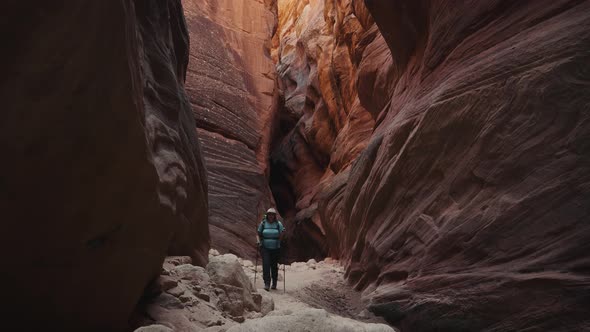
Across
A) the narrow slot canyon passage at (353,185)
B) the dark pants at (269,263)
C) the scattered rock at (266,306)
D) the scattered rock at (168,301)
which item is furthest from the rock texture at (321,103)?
the scattered rock at (168,301)

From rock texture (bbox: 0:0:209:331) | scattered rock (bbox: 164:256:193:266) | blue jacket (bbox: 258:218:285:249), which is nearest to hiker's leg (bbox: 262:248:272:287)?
blue jacket (bbox: 258:218:285:249)

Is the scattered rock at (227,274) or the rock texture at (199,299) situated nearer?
the rock texture at (199,299)

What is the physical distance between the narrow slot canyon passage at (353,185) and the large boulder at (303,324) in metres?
0.02

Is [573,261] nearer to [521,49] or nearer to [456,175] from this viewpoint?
[456,175]

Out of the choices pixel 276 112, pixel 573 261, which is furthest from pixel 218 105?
pixel 573 261

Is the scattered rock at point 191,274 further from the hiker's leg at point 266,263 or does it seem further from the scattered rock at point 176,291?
the hiker's leg at point 266,263

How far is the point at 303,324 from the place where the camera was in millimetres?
3115

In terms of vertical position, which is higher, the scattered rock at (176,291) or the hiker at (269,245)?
the hiker at (269,245)

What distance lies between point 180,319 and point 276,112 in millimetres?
19416

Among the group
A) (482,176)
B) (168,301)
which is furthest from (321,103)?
(168,301)

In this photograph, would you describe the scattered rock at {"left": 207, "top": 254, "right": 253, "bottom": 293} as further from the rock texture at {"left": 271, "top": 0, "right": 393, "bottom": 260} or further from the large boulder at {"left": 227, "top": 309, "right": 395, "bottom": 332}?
the rock texture at {"left": 271, "top": 0, "right": 393, "bottom": 260}

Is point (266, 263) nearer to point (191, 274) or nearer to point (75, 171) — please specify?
point (191, 274)

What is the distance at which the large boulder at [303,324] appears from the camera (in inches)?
120

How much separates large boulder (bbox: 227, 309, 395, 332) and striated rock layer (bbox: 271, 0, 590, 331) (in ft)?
5.52
